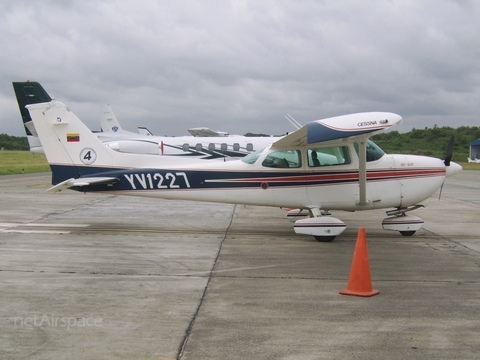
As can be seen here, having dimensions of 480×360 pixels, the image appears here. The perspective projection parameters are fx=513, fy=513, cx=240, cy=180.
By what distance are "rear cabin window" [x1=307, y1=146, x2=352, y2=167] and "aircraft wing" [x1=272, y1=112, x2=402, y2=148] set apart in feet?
4.42

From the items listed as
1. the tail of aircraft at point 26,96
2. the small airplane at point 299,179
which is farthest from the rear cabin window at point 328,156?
the tail of aircraft at point 26,96

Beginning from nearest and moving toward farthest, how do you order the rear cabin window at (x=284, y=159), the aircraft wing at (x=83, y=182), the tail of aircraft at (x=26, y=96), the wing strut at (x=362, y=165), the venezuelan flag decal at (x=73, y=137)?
the wing strut at (x=362, y=165), the rear cabin window at (x=284, y=159), the aircraft wing at (x=83, y=182), the venezuelan flag decal at (x=73, y=137), the tail of aircraft at (x=26, y=96)

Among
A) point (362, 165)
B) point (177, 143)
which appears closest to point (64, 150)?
point (362, 165)

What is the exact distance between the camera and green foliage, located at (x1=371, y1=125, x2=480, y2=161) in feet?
215

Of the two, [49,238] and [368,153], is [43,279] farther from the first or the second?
[368,153]

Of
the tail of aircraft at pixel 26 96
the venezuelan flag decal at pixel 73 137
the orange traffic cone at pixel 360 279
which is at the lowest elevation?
the orange traffic cone at pixel 360 279

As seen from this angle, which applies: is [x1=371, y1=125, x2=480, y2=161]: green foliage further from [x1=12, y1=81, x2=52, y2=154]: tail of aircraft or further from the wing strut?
the wing strut

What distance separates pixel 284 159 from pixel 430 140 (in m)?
66.5

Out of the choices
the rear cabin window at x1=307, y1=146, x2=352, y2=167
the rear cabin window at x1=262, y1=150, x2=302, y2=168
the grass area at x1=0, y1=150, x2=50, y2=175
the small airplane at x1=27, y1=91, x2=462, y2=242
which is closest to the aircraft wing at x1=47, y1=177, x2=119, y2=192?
the small airplane at x1=27, y1=91, x2=462, y2=242

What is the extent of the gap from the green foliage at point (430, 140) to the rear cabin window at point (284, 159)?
54.6 m

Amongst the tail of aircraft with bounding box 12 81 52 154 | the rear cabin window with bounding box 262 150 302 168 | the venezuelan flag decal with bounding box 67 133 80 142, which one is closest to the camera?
the rear cabin window with bounding box 262 150 302 168

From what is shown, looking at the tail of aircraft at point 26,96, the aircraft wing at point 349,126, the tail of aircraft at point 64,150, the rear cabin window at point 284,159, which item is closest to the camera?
the aircraft wing at point 349,126

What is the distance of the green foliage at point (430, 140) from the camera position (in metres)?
65.6

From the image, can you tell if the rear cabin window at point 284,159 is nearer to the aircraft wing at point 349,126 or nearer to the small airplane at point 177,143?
the aircraft wing at point 349,126
